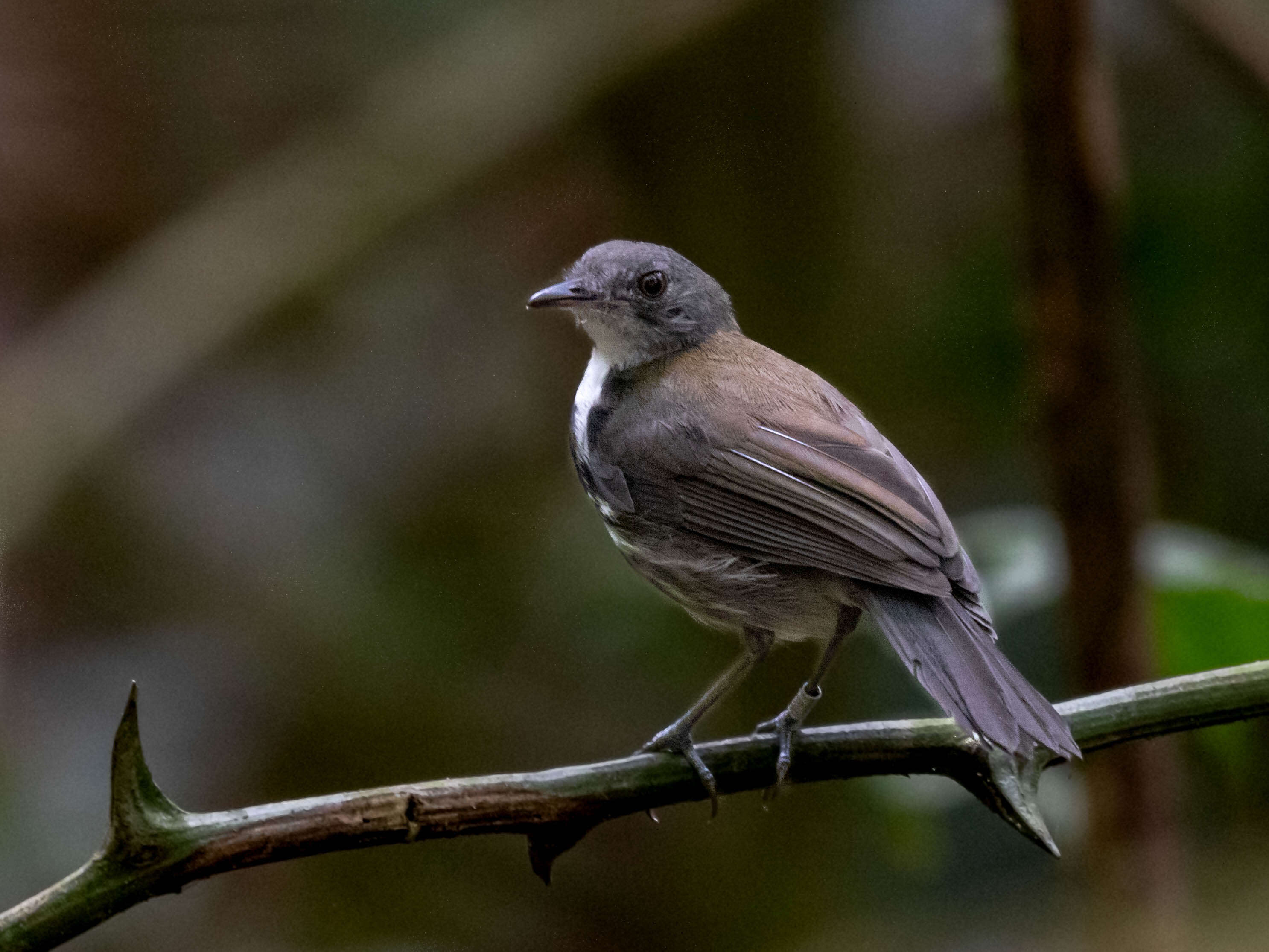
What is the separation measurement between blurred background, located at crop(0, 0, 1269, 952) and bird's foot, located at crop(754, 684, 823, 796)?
1.42 metres

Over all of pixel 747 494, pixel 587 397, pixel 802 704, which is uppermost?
pixel 587 397

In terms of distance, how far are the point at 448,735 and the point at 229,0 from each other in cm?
310

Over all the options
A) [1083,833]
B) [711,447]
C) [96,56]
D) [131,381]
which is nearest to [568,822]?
[711,447]

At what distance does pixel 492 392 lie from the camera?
17.3 feet

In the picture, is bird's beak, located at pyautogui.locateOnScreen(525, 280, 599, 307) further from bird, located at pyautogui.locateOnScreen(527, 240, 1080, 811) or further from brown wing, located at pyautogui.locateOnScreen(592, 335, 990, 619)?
brown wing, located at pyautogui.locateOnScreen(592, 335, 990, 619)

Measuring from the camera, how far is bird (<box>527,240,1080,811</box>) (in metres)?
2.53

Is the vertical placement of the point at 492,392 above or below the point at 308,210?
below

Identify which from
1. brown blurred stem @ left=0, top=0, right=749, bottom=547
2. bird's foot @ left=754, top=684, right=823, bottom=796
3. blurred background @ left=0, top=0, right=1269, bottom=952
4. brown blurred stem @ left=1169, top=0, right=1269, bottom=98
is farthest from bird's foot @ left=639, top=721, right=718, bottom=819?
brown blurred stem @ left=1169, top=0, right=1269, bottom=98

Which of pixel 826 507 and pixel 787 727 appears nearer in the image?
pixel 787 727

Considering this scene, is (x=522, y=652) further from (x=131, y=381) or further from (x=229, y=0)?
(x=229, y=0)

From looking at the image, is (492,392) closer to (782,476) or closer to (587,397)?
(587,397)

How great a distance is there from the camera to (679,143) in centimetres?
512

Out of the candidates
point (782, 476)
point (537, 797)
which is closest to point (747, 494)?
point (782, 476)

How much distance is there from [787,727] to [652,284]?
1.23 metres
